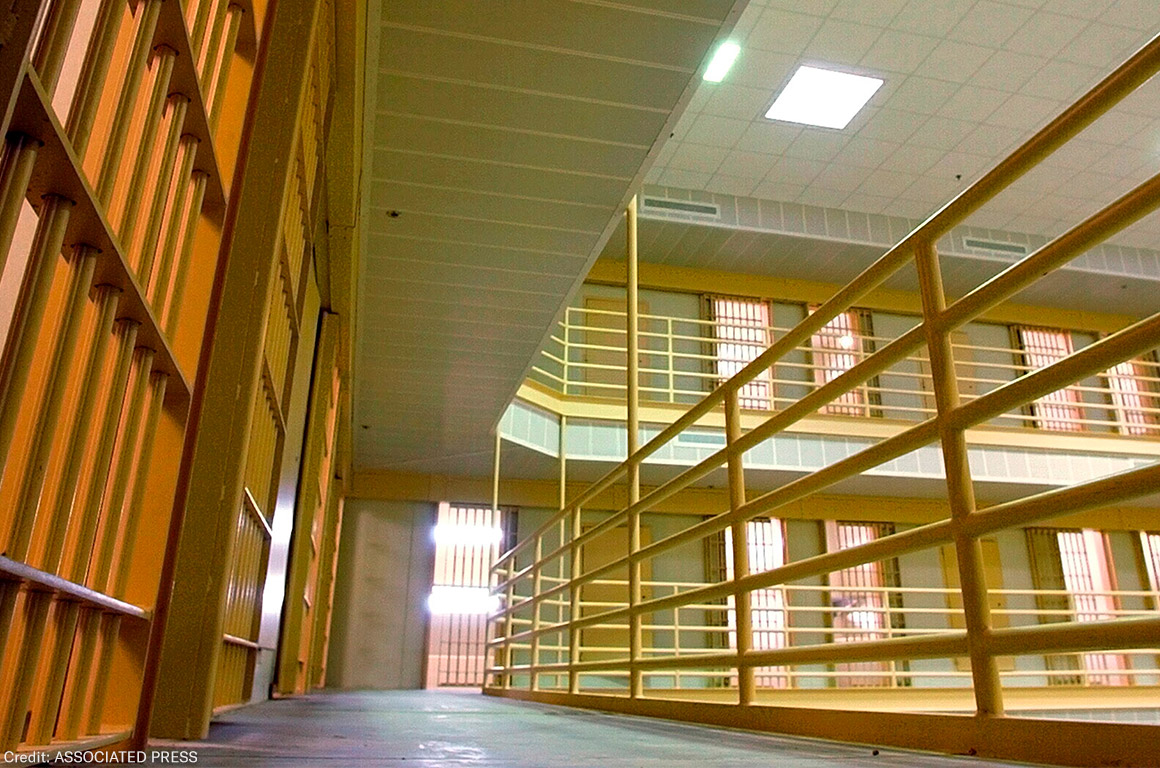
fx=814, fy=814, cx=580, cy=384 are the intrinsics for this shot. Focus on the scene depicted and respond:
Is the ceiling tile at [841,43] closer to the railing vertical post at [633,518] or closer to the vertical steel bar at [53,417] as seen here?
the railing vertical post at [633,518]

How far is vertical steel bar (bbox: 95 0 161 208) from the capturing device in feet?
3.60

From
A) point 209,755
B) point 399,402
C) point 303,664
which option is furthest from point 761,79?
point 209,755

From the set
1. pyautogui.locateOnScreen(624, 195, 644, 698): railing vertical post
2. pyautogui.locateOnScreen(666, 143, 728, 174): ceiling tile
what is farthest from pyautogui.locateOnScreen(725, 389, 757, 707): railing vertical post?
pyautogui.locateOnScreen(666, 143, 728, 174): ceiling tile

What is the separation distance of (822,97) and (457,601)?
7403 mm

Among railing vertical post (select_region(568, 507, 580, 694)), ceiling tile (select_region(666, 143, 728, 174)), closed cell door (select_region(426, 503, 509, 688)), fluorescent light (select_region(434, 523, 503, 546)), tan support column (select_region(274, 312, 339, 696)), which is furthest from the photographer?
fluorescent light (select_region(434, 523, 503, 546))

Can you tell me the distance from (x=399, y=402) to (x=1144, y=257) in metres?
11.0

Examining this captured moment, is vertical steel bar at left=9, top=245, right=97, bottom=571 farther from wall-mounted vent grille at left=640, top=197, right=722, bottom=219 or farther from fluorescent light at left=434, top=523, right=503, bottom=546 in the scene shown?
fluorescent light at left=434, top=523, right=503, bottom=546

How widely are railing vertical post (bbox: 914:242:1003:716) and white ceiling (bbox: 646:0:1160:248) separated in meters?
6.59

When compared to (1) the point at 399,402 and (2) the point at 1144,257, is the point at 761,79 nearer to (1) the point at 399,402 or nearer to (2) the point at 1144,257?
(1) the point at 399,402

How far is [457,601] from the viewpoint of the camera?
10461 millimetres

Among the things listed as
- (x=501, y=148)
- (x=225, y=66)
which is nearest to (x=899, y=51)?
(x=501, y=148)

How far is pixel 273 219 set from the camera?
2.04 m

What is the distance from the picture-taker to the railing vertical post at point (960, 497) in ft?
5.04

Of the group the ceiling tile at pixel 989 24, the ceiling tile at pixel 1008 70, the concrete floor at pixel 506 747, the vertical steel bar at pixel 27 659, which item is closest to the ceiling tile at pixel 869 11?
the ceiling tile at pixel 989 24
